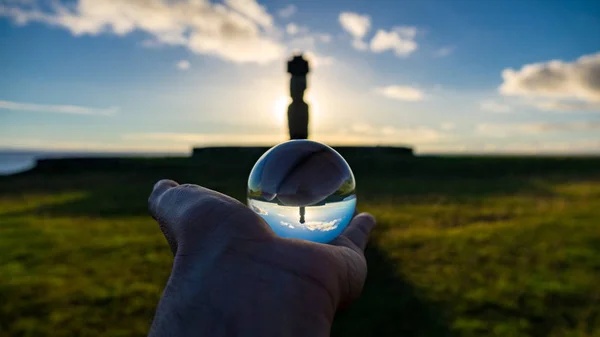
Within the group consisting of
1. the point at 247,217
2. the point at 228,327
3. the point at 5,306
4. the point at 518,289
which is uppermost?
the point at 247,217

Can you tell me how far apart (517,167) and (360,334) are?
32.3 metres

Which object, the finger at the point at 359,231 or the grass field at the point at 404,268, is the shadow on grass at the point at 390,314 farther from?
the finger at the point at 359,231

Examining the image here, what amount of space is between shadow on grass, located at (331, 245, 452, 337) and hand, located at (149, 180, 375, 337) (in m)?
Answer: 3.37

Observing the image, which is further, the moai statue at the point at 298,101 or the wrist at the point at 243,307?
the moai statue at the point at 298,101

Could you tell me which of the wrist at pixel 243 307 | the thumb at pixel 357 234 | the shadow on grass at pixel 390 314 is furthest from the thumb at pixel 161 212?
the shadow on grass at pixel 390 314

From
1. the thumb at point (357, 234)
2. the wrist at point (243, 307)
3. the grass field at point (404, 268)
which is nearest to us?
the wrist at point (243, 307)

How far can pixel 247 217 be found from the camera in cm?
223

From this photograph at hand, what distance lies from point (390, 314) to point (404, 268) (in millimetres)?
1958

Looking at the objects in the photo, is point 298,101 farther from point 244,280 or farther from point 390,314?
point 244,280

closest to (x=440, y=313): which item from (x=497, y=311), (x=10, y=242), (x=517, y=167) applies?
(x=497, y=311)

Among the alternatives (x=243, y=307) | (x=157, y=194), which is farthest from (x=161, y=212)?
(x=243, y=307)

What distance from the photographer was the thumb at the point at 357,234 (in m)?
3.11

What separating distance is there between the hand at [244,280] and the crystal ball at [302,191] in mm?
623

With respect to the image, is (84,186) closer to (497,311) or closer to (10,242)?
(10,242)
